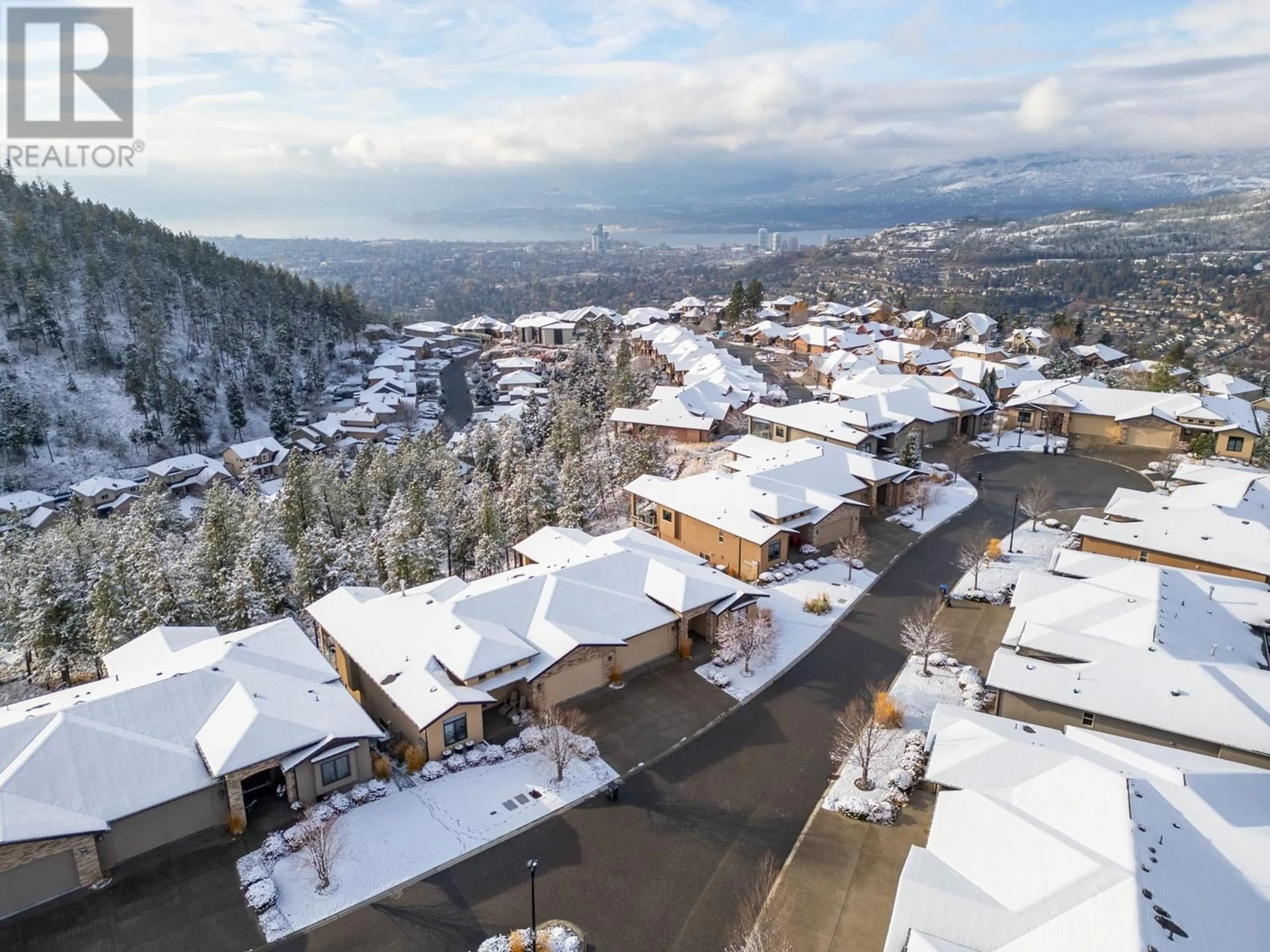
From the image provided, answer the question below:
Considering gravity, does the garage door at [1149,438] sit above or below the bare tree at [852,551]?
above

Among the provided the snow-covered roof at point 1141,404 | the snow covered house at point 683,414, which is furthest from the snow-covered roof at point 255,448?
the snow-covered roof at point 1141,404

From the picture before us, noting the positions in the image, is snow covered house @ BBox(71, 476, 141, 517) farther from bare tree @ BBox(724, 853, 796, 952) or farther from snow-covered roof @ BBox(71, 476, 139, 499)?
bare tree @ BBox(724, 853, 796, 952)

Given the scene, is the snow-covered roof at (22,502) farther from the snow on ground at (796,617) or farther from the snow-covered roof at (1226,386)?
the snow-covered roof at (1226,386)

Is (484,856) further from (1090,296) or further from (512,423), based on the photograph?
(1090,296)

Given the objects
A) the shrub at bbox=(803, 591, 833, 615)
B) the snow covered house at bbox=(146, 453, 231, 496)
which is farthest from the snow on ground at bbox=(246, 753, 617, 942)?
the snow covered house at bbox=(146, 453, 231, 496)

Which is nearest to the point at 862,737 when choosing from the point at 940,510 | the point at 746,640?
the point at 746,640

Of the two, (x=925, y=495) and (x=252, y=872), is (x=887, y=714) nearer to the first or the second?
(x=252, y=872)
